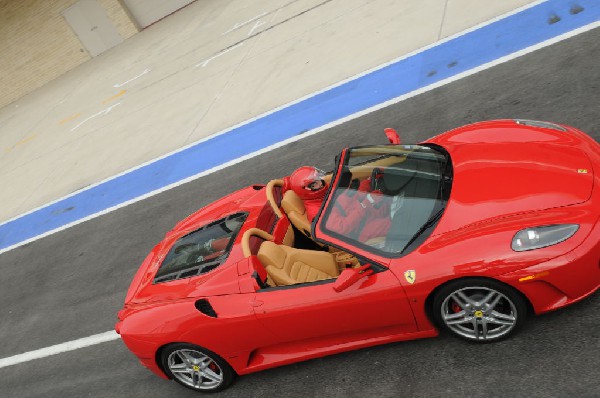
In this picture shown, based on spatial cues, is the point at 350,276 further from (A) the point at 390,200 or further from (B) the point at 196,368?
(B) the point at 196,368

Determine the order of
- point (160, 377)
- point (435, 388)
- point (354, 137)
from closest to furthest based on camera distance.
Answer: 1. point (435, 388)
2. point (160, 377)
3. point (354, 137)

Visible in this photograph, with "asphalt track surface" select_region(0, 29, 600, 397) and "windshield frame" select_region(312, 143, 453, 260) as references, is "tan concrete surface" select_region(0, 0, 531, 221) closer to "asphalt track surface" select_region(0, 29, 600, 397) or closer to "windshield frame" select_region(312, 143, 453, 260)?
"asphalt track surface" select_region(0, 29, 600, 397)

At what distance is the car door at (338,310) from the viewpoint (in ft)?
14.4

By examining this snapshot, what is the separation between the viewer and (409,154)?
5.28m

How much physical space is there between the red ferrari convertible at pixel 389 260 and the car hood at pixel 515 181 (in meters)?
0.01

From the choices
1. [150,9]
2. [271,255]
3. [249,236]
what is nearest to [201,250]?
[249,236]

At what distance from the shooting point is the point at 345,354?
5.14 meters

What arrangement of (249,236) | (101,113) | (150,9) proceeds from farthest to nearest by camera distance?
(150,9), (101,113), (249,236)

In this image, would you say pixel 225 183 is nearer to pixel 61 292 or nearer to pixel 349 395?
pixel 61 292

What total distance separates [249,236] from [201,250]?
67cm

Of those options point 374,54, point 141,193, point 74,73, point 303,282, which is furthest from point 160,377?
point 74,73

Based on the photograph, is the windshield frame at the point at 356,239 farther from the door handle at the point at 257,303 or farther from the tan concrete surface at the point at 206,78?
the tan concrete surface at the point at 206,78

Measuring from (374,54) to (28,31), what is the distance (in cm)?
1799

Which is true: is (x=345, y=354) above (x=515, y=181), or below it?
below
